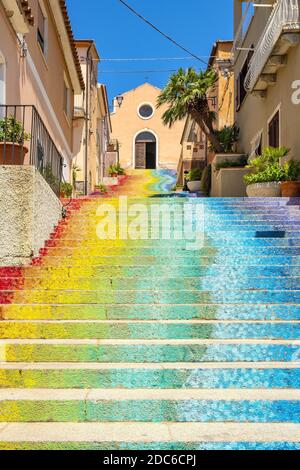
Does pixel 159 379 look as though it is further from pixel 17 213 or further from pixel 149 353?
pixel 17 213

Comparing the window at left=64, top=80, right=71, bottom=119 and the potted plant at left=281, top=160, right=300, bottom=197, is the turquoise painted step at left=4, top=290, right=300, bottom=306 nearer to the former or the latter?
the potted plant at left=281, top=160, right=300, bottom=197

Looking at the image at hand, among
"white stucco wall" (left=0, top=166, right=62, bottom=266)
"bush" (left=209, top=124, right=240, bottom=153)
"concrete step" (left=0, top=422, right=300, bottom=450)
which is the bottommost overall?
"concrete step" (left=0, top=422, right=300, bottom=450)

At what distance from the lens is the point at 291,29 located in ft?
36.3

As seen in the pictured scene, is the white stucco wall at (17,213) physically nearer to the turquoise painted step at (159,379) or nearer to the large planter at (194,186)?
the turquoise painted step at (159,379)

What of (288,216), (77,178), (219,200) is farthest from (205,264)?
(77,178)

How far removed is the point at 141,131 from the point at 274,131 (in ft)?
87.7

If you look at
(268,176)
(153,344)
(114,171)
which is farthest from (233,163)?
(114,171)

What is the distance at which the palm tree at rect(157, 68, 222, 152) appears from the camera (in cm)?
1775

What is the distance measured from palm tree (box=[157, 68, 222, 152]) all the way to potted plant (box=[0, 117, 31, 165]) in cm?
1146

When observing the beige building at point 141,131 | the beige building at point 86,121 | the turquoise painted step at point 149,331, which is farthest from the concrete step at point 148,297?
the beige building at point 141,131

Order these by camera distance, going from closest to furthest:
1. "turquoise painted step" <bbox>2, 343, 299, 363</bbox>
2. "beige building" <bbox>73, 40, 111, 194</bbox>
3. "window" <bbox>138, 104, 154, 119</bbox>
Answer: "turquoise painted step" <bbox>2, 343, 299, 363</bbox> < "beige building" <bbox>73, 40, 111, 194</bbox> < "window" <bbox>138, 104, 154, 119</bbox>

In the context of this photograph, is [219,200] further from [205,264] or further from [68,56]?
[68,56]

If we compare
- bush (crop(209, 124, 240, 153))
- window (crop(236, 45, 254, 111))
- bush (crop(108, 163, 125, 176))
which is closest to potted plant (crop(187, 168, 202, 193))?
bush (crop(209, 124, 240, 153))

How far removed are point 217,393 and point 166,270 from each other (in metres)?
2.29
